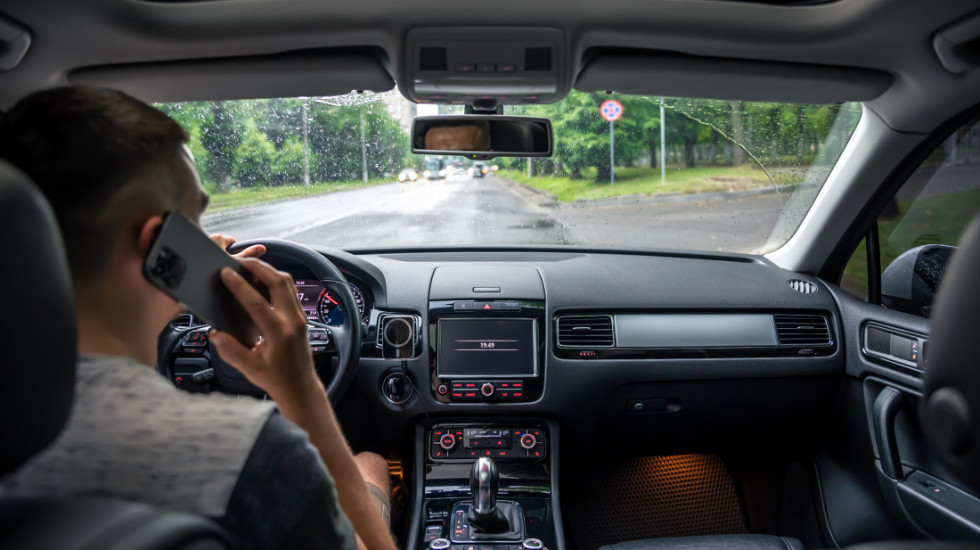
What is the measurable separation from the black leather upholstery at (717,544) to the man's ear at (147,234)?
8.65 feet

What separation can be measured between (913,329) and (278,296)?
307 centimetres

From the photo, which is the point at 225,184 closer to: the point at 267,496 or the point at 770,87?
the point at 770,87

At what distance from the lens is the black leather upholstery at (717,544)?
3.27 meters

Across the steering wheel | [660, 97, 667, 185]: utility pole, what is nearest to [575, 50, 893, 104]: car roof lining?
[660, 97, 667, 185]: utility pole

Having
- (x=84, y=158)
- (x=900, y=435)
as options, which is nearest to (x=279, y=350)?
(x=84, y=158)

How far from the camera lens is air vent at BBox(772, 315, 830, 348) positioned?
3979 mm

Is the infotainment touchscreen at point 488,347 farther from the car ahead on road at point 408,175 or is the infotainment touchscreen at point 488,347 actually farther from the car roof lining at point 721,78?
the car roof lining at point 721,78

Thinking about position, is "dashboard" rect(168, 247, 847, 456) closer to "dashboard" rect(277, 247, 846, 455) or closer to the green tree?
"dashboard" rect(277, 247, 846, 455)

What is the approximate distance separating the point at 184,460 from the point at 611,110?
3.10m

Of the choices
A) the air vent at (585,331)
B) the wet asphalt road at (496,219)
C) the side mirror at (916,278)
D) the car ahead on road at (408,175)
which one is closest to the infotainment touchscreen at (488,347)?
the air vent at (585,331)

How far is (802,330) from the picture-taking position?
3996 mm

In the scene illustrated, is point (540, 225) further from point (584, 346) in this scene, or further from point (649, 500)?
point (649, 500)

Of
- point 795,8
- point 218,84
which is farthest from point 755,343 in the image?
point 218,84

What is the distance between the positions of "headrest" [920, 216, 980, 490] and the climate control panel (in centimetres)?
288
